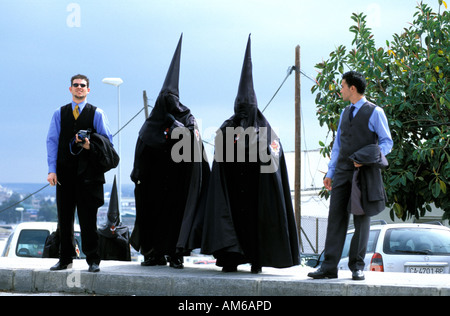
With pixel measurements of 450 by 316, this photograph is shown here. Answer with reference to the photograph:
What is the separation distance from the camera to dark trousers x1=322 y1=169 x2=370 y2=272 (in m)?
6.95

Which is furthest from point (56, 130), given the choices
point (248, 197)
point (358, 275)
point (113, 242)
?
point (113, 242)

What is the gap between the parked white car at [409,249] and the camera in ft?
34.7

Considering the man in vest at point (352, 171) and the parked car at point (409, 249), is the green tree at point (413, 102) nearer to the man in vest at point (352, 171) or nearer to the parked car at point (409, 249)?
the parked car at point (409, 249)

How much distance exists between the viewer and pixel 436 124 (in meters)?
16.5

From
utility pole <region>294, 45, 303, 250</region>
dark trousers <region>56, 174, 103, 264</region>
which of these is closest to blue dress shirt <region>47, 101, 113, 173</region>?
dark trousers <region>56, 174, 103, 264</region>

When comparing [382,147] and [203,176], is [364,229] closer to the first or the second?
[382,147]

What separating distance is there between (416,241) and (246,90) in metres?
4.63

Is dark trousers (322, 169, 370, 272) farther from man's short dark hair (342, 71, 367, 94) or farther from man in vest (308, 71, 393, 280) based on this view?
man's short dark hair (342, 71, 367, 94)

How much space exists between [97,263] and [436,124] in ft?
35.8

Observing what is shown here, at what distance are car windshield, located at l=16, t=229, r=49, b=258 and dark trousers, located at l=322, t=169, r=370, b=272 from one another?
8.94 m

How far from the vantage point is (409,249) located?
10.8 meters

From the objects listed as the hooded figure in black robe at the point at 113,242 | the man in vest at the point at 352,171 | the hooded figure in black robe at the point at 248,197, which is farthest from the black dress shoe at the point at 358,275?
the hooded figure in black robe at the point at 113,242
